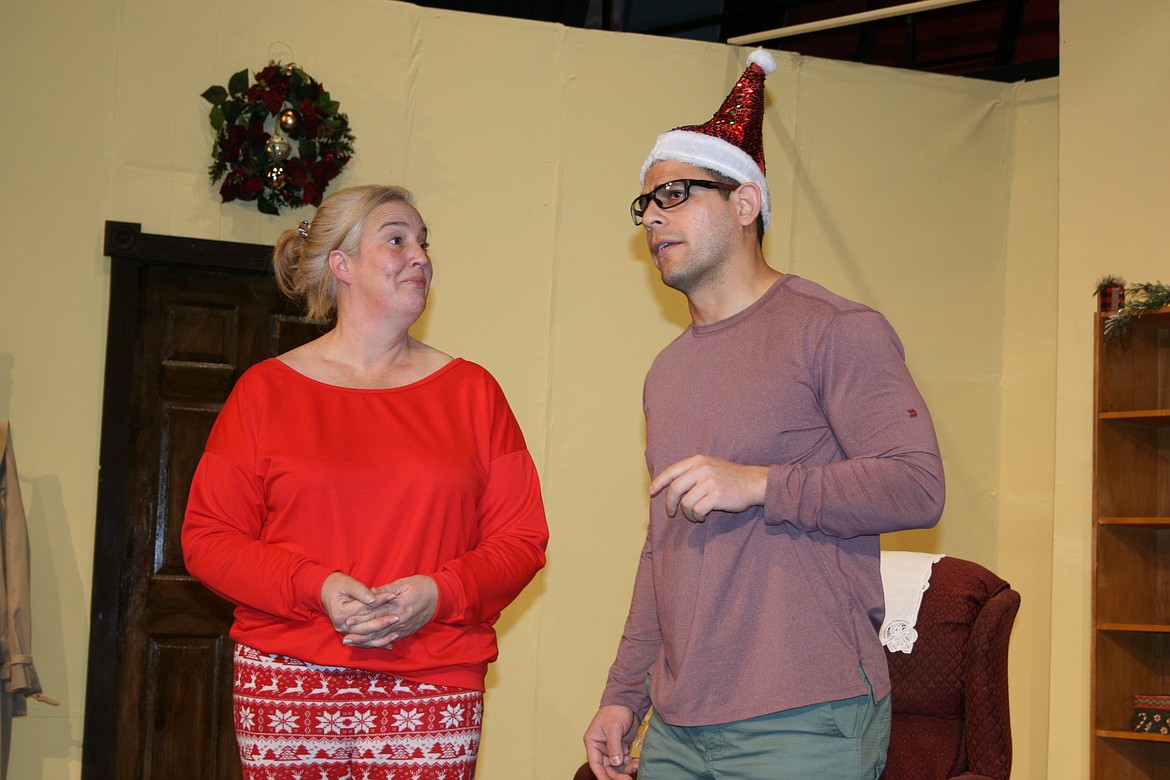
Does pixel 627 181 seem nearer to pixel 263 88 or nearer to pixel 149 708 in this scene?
pixel 263 88

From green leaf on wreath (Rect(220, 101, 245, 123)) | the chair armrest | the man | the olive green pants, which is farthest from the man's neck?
Result: green leaf on wreath (Rect(220, 101, 245, 123))

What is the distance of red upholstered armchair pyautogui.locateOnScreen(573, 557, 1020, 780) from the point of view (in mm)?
2400

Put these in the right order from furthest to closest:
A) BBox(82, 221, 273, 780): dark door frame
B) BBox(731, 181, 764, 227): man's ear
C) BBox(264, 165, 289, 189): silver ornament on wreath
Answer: BBox(264, 165, 289, 189): silver ornament on wreath → BBox(82, 221, 273, 780): dark door frame → BBox(731, 181, 764, 227): man's ear

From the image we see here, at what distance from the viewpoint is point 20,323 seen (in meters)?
3.92

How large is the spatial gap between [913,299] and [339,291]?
310 centimetres

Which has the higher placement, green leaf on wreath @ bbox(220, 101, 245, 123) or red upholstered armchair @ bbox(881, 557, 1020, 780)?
green leaf on wreath @ bbox(220, 101, 245, 123)

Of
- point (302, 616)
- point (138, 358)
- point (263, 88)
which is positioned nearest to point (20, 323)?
point (138, 358)

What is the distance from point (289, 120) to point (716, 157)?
2.54 metres

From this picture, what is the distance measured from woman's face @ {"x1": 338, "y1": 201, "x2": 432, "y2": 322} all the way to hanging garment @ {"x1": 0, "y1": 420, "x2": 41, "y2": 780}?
2007 mm

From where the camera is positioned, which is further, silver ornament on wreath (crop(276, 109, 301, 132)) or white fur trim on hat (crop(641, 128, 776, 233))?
silver ornament on wreath (crop(276, 109, 301, 132))

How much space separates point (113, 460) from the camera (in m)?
3.92

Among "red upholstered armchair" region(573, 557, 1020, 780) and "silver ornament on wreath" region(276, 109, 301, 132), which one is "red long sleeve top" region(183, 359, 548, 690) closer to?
"red upholstered armchair" region(573, 557, 1020, 780)

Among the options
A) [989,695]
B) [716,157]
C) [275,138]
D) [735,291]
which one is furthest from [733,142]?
[275,138]

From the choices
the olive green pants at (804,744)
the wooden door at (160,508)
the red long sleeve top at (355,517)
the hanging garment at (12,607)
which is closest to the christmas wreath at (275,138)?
the wooden door at (160,508)
